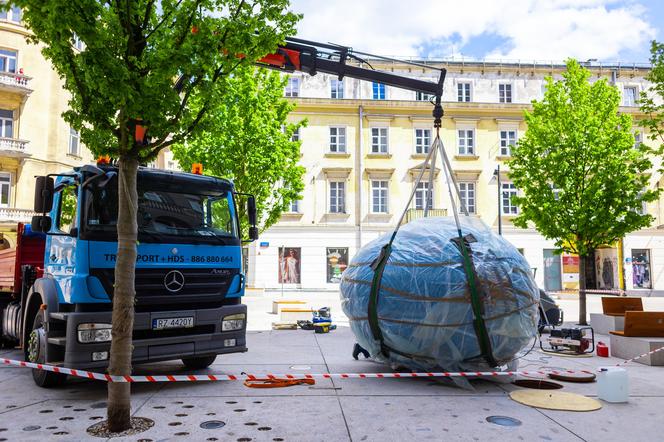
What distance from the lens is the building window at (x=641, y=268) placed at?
108 feet

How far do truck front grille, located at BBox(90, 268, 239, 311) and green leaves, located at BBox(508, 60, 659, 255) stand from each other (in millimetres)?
11671

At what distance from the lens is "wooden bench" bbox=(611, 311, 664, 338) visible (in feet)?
30.2

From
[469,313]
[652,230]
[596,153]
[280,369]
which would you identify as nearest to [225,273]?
[280,369]

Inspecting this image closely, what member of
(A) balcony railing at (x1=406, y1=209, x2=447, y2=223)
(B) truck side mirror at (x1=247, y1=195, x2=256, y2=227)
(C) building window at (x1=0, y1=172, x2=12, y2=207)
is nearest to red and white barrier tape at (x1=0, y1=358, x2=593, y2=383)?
(B) truck side mirror at (x1=247, y1=195, x2=256, y2=227)

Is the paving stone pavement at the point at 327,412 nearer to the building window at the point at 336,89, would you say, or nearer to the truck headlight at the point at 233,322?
the truck headlight at the point at 233,322

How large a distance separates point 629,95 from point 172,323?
36.8 meters

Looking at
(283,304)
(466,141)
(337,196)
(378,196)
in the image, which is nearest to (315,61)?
(283,304)

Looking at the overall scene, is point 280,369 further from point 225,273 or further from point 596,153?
point 596,153

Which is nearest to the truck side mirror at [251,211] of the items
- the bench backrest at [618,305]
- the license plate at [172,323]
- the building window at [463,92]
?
the license plate at [172,323]

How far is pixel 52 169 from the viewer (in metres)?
27.3

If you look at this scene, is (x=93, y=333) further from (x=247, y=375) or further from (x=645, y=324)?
(x=645, y=324)

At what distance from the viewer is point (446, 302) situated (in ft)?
21.0

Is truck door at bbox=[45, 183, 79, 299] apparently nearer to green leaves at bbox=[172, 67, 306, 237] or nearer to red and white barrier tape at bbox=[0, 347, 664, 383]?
red and white barrier tape at bbox=[0, 347, 664, 383]

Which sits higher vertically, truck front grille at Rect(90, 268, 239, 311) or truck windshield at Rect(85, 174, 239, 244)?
truck windshield at Rect(85, 174, 239, 244)
